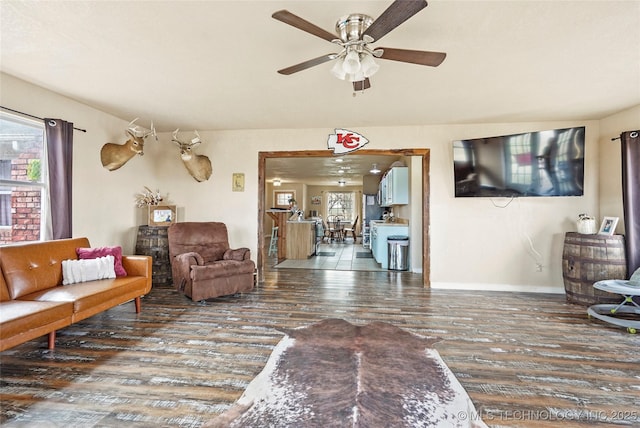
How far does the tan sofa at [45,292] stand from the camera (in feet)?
6.84

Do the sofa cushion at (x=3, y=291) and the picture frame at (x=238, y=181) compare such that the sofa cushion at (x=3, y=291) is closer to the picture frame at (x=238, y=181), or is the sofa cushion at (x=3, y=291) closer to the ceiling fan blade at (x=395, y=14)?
the picture frame at (x=238, y=181)

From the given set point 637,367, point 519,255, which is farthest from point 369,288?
point 637,367

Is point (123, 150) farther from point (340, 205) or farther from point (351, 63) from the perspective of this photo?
point (340, 205)

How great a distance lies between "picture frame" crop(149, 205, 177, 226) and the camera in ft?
14.9

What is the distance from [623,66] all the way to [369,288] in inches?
142

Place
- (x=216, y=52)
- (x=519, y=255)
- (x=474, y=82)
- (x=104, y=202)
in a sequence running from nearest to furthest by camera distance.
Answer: (x=216, y=52) < (x=474, y=82) < (x=104, y=202) < (x=519, y=255)

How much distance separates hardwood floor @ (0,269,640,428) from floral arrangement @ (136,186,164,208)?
1580 millimetres

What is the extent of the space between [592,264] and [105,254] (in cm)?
553

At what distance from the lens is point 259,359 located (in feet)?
7.41

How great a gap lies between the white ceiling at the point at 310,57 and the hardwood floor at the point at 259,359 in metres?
2.44

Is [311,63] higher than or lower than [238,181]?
higher

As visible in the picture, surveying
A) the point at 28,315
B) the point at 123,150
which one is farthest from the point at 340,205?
the point at 28,315

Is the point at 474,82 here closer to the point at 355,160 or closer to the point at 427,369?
the point at 427,369

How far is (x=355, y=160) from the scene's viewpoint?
24.0ft
